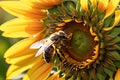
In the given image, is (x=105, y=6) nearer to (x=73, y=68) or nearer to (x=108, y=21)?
(x=108, y=21)

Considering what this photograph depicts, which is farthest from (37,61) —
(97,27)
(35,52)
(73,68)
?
(97,27)

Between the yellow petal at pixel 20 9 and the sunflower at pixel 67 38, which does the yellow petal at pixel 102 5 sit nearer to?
the sunflower at pixel 67 38

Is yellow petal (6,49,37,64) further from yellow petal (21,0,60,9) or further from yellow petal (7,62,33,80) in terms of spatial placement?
yellow petal (21,0,60,9)

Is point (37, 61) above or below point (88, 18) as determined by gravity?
below

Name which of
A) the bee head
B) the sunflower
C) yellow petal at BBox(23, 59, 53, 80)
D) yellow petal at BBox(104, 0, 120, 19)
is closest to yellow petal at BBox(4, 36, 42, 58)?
the sunflower

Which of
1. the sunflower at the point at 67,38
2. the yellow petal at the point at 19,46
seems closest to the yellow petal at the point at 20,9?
the sunflower at the point at 67,38

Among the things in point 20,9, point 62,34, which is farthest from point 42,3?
point 62,34
